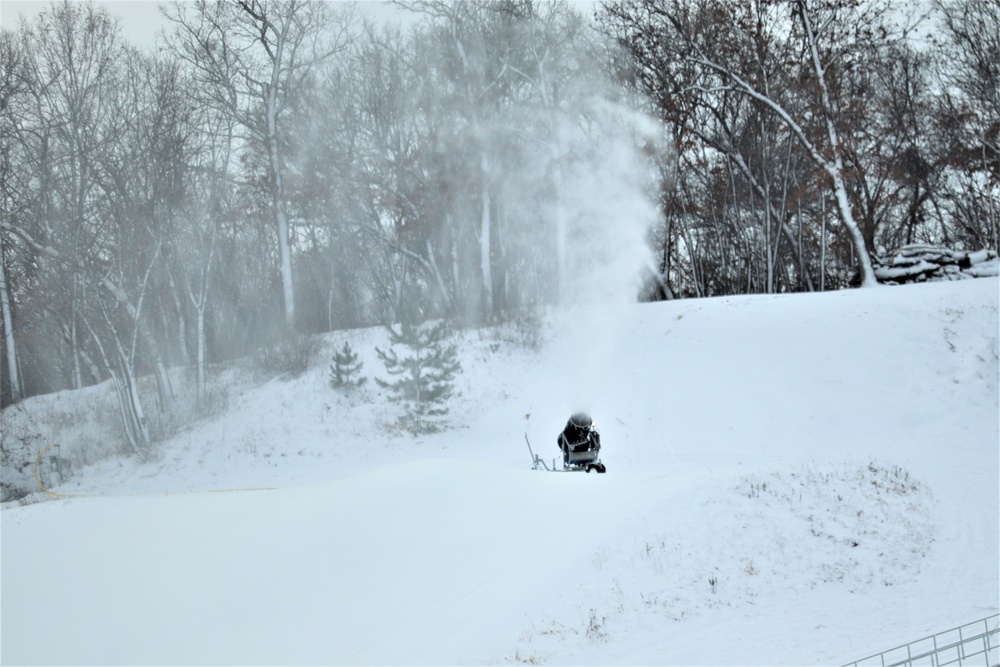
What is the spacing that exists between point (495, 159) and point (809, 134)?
11062 millimetres

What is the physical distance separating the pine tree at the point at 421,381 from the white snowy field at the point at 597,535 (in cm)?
88

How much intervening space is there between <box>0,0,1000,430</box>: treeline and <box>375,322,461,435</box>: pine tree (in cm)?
623

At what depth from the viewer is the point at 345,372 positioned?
21.8 m

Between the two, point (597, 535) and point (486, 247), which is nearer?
point (597, 535)

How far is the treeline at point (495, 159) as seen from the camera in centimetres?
2197

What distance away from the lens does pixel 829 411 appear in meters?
17.3

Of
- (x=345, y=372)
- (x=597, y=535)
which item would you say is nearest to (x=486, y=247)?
(x=345, y=372)

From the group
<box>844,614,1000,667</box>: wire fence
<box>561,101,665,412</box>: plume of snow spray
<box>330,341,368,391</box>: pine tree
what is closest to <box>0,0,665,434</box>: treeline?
<box>561,101,665,412</box>: plume of snow spray

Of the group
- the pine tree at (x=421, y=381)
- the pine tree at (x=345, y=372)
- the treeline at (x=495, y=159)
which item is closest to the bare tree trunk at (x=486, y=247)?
the treeline at (x=495, y=159)

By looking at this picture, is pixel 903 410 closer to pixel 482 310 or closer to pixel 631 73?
pixel 482 310

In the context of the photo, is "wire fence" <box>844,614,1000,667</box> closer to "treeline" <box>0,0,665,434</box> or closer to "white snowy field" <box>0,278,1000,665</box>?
"white snowy field" <box>0,278,1000,665</box>

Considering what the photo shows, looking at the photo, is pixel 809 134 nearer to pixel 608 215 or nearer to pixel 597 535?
pixel 608 215

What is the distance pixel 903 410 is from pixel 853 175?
1088 cm

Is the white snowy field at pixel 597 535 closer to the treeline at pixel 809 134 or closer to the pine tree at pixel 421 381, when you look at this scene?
the pine tree at pixel 421 381
